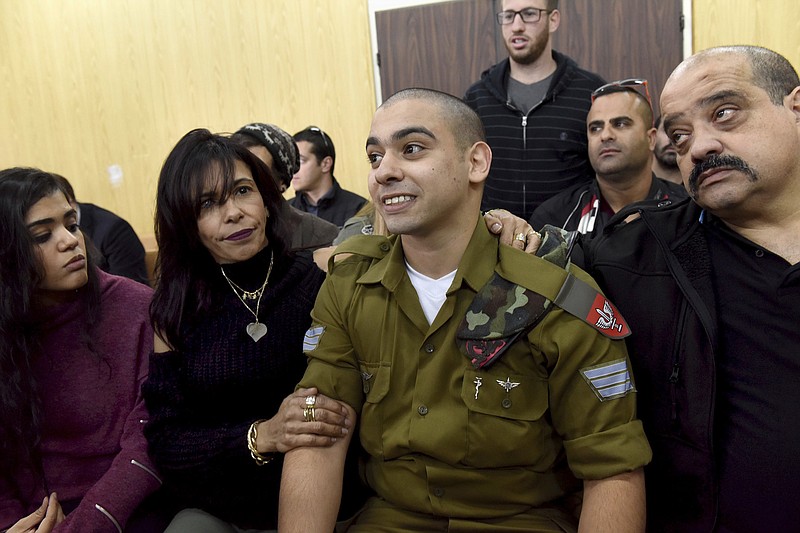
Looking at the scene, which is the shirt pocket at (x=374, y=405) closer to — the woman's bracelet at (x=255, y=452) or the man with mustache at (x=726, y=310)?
the woman's bracelet at (x=255, y=452)

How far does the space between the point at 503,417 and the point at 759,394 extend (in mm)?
496

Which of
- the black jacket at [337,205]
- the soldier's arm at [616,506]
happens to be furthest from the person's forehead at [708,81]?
the black jacket at [337,205]

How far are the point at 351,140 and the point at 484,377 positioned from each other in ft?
12.2

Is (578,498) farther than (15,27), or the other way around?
(15,27)

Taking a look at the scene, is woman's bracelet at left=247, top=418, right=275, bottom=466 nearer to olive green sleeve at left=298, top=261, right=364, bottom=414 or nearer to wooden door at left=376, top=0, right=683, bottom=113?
olive green sleeve at left=298, top=261, right=364, bottom=414

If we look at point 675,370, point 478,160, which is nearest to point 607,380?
point 675,370

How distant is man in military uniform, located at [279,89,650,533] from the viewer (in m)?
1.31

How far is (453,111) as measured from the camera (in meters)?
1.49

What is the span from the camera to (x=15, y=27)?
206 inches

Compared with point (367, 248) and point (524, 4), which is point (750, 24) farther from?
point (367, 248)

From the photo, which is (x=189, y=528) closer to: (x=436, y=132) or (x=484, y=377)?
(x=484, y=377)

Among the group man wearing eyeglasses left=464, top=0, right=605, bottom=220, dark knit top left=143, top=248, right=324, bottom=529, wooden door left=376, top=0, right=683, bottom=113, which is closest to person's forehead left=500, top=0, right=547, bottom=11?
man wearing eyeglasses left=464, top=0, right=605, bottom=220

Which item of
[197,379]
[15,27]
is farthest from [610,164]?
[15,27]

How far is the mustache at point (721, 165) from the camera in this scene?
136cm
